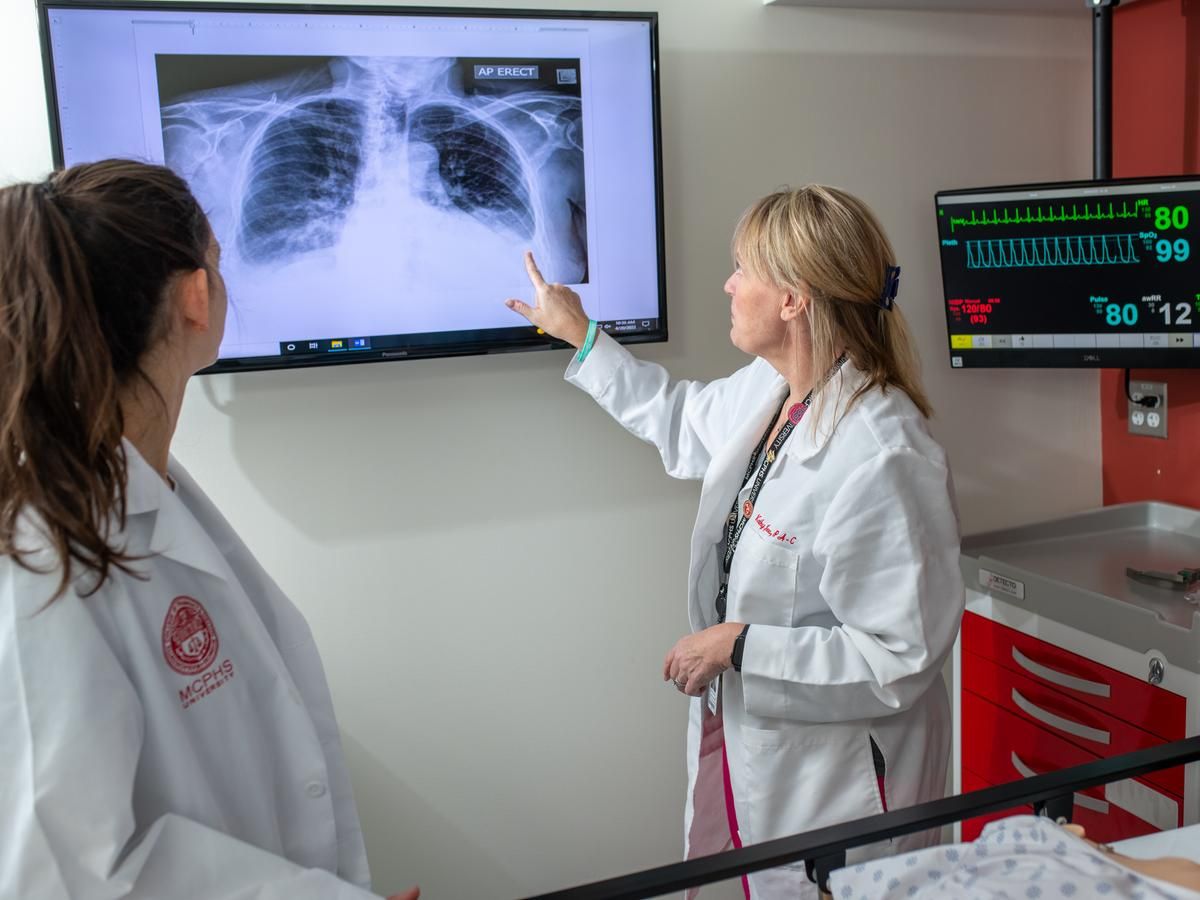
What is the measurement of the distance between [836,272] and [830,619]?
580 mm

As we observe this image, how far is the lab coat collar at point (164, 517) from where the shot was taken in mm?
1066

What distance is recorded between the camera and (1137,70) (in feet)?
8.22

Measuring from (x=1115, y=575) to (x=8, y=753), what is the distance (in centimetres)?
214

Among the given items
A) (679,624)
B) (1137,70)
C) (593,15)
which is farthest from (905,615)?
(1137,70)

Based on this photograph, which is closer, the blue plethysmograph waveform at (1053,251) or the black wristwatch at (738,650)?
the black wristwatch at (738,650)

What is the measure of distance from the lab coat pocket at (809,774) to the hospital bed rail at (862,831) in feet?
1.25

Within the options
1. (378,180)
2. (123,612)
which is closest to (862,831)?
(123,612)

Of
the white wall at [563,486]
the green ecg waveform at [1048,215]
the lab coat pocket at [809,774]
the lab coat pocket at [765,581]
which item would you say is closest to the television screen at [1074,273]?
the green ecg waveform at [1048,215]

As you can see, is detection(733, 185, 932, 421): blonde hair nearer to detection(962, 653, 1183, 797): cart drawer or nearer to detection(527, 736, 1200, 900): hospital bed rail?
detection(527, 736, 1200, 900): hospital bed rail

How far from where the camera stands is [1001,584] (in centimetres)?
234

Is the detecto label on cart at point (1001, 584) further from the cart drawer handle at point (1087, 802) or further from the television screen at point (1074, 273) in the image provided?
the television screen at point (1074, 273)

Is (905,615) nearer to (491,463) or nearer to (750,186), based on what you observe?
(491,463)

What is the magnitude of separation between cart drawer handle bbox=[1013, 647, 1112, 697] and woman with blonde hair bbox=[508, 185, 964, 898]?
45 cm

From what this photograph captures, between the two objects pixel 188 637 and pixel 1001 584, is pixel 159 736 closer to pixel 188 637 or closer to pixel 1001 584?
pixel 188 637
